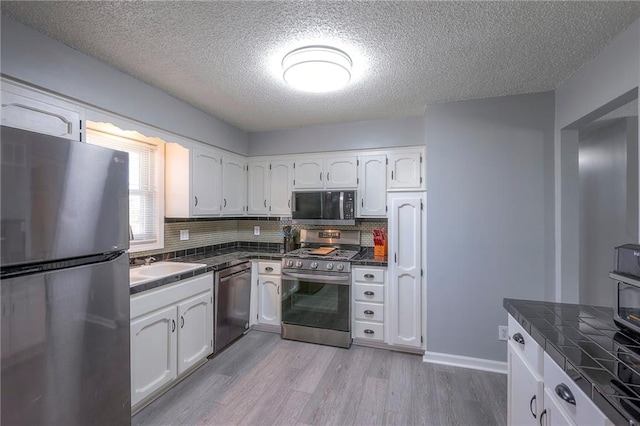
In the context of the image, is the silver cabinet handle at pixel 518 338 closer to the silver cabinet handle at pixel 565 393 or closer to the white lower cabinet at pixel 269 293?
the silver cabinet handle at pixel 565 393

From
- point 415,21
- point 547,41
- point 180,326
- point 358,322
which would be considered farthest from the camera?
point 358,322

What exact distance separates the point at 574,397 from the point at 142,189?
3253mm

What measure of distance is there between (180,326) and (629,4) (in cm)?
337

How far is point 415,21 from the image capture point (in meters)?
1.44

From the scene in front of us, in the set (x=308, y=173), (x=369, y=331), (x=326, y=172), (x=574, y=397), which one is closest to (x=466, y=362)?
(x=369, y=331)

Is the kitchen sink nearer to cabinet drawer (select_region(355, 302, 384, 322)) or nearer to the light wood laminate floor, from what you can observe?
the light wood laminate floor

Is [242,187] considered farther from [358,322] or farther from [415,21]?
[415,21]

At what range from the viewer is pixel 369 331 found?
2.86 m

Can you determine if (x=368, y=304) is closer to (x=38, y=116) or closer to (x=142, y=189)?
(x=142, y=189)

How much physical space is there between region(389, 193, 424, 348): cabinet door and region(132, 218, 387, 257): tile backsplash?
60 cm

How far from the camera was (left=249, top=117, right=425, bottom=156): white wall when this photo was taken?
3.04m

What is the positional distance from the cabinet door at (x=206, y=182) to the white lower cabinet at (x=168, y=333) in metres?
0.78

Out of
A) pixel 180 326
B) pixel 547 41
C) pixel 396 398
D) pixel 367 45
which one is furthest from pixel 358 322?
→ pixel 547 41

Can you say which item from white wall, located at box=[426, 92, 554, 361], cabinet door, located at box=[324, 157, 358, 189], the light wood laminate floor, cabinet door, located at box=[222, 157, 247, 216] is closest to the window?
cabinet door, located at box=[222, 157, 247, 216]
